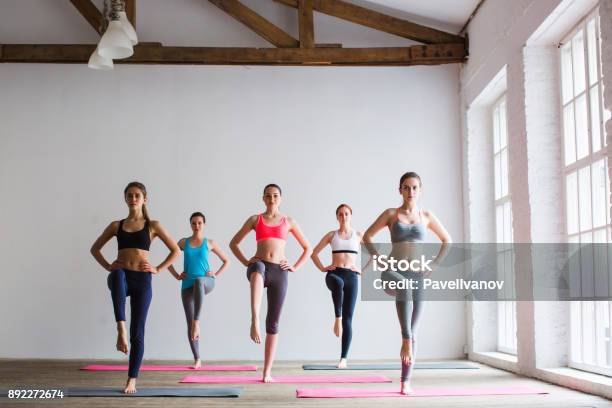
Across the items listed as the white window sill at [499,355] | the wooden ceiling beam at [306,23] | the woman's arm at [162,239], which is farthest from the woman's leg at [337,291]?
the wooden ceiling beam at [306,23]

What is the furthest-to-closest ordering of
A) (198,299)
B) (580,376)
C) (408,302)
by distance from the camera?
(198,299) → (580,376) → (408,302)

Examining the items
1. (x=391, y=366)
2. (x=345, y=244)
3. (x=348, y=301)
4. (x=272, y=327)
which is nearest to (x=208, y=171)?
(x=345, y=244)

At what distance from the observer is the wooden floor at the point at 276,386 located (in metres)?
4.77

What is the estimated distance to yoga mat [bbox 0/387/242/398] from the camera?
513 cm

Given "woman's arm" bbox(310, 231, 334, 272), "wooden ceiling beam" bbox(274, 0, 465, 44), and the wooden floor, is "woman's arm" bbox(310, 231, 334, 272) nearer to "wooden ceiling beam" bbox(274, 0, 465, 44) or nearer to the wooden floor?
the wooden floor

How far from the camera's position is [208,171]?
931 cm

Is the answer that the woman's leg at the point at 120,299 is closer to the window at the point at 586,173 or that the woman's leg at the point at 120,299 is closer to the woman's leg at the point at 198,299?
the woman's leg at the point at 198,299

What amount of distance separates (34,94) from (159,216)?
2227 mm

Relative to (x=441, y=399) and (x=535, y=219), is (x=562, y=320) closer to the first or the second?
(x=535, y=219)

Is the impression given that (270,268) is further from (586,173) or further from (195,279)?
(586,173)

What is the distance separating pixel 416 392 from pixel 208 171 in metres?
4.74

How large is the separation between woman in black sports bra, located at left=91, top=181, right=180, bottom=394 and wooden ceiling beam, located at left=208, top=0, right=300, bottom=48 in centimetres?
434

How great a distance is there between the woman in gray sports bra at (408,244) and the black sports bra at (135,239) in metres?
1.56

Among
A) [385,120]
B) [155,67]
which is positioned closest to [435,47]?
[385,120]
